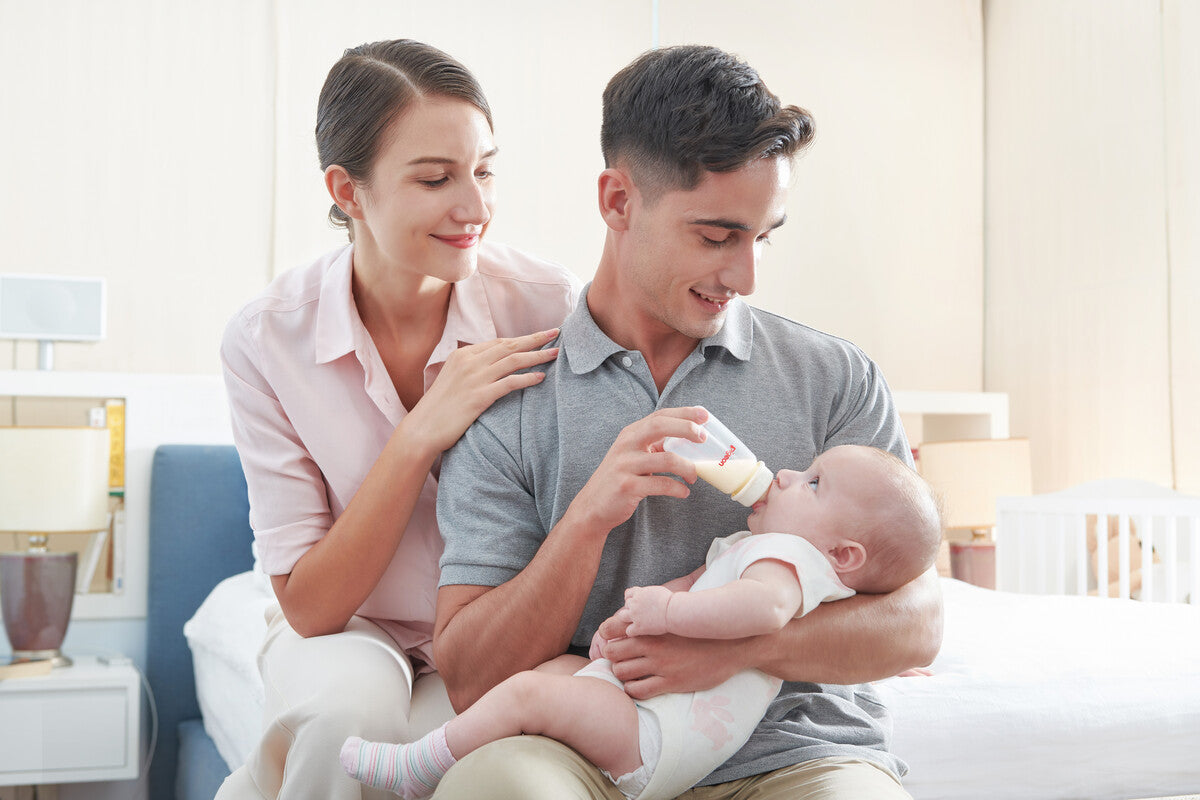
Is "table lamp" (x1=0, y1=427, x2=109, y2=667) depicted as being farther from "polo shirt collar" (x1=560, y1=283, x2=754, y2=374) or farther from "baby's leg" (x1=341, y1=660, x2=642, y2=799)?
"baby's leg" (x1=341, y1=660, x2=642, y2=799)

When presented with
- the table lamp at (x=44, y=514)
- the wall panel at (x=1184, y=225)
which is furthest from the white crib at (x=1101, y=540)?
the table lamp at (x=44, y=514)

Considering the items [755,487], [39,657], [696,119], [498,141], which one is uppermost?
[498,141]

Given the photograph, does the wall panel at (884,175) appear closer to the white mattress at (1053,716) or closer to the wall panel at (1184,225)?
the wall panel at (1184,225)

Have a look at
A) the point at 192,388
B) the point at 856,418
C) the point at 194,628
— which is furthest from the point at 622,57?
the point at 856,418

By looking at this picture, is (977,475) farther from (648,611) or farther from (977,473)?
(648,611)

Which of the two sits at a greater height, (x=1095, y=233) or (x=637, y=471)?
(x=1095, y=233)

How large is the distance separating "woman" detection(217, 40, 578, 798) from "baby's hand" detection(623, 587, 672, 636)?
0.37m

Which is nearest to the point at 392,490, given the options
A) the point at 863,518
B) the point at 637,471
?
the point at 637,471

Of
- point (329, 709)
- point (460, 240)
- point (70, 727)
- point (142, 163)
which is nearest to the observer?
point (329, 709)

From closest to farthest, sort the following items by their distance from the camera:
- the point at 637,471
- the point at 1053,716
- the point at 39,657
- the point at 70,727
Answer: the point at 637,471 < the point at 1053,716 < the point at 70,727 < the point at 39,657

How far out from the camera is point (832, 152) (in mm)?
4180

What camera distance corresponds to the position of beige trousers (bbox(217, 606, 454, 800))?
129 cm

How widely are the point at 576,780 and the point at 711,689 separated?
178mm

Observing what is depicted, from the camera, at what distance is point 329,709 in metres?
1.29
